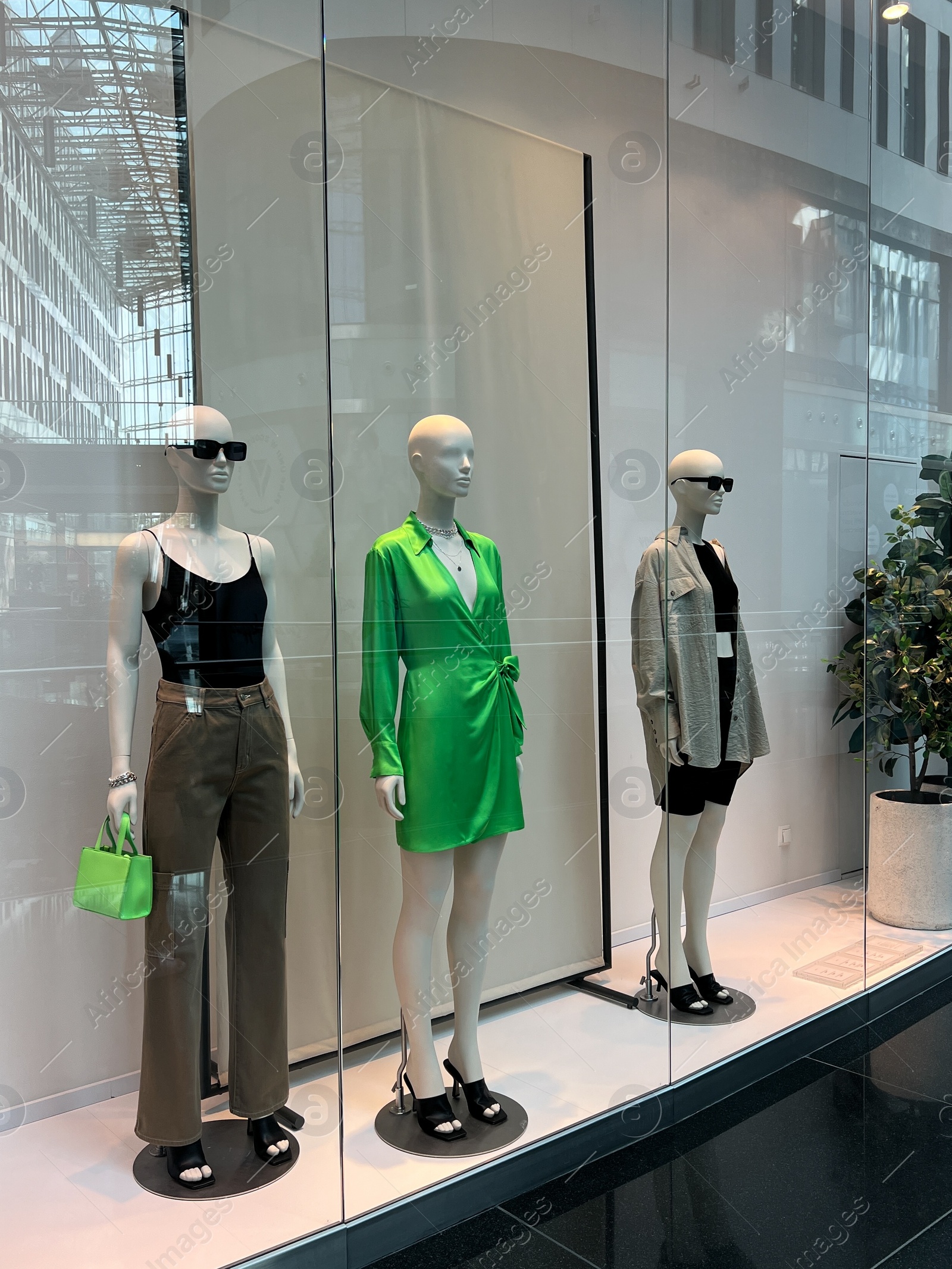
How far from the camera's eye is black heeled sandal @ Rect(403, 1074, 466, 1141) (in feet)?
6.80

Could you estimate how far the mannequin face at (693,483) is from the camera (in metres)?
2.71

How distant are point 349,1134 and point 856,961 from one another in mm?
1937

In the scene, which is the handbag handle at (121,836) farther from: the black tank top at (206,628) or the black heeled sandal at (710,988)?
the black heeled sandal at (710,988)

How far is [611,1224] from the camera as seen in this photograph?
6.60 ft

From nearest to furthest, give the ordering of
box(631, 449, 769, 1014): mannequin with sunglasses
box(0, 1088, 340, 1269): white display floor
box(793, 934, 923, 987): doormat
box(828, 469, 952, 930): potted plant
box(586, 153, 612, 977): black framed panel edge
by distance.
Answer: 1. box(0, 1088, 340, 1269): white display floor
2. box(586, 153, 612, 977): black framed panel edge
3. box(631, 449, 769, 1014): mannequin with sunglasses
4. box(793, 934, 923, 987): doormat
5. box(828, 469, 952, 930): potted plant

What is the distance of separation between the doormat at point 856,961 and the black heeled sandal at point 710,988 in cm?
34

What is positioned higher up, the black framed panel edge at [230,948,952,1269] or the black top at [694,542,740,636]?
the black top at [694,542,740,636]

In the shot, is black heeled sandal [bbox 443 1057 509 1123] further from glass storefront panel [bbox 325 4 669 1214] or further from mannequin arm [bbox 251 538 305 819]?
mannequin arm [bbox 251 538 305 819]

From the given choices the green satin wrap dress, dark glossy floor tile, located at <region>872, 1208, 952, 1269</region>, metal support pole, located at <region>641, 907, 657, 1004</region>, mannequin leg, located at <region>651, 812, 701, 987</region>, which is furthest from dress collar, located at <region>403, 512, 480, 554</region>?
dark glossy floor tile, located at <region>872, 1208, 952, 1269</region>

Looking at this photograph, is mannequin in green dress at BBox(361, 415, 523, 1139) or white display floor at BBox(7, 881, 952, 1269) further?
mannequin in green dress at BBox(361, 415, 523, 1139)

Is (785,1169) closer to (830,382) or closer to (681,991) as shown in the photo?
(681,991)

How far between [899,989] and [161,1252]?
8.26ft

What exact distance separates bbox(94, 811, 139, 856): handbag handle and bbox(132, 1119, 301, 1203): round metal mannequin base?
549mm

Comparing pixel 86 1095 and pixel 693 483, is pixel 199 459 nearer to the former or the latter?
pixel 86 1095
